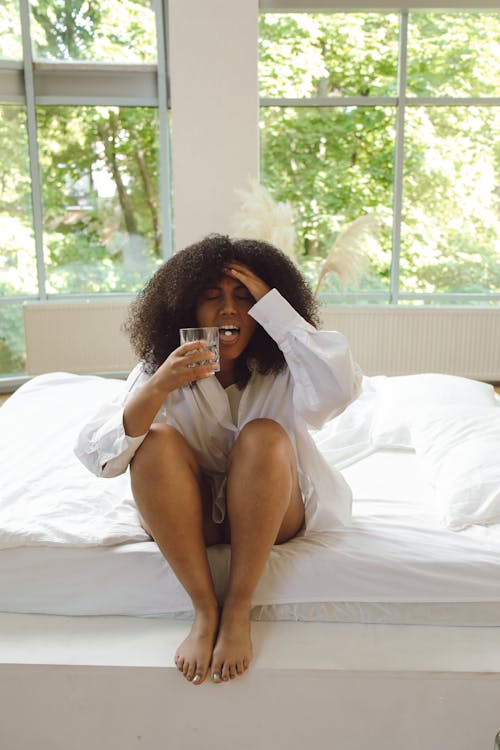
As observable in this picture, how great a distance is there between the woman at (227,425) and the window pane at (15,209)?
11.3 feet

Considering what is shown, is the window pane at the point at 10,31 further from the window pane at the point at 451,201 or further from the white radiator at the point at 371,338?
the window pane at the point at 451,201

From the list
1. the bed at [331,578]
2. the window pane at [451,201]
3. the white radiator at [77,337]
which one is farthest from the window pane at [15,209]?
the bed at [331,578]

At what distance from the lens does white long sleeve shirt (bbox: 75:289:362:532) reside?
154 cm

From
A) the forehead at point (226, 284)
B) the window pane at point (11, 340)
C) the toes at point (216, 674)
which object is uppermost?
the forehead at point (226, 284)

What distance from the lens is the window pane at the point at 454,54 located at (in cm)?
482

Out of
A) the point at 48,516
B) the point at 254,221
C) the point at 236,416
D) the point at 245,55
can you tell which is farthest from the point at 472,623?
the point at 245,55

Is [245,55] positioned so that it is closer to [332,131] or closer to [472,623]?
[332,131]

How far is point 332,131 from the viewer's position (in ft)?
16.4

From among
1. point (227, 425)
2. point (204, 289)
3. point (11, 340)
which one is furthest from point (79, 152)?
point (227, 425)

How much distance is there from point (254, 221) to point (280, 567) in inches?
119

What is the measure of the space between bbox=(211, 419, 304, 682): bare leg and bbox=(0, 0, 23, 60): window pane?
13.5 ft

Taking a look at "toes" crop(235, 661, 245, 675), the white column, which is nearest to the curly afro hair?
"toes" crop(235, 661, 245, 675)

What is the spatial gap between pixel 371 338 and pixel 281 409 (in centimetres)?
343

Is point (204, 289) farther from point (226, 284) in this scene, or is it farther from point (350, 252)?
point (350, 252)
